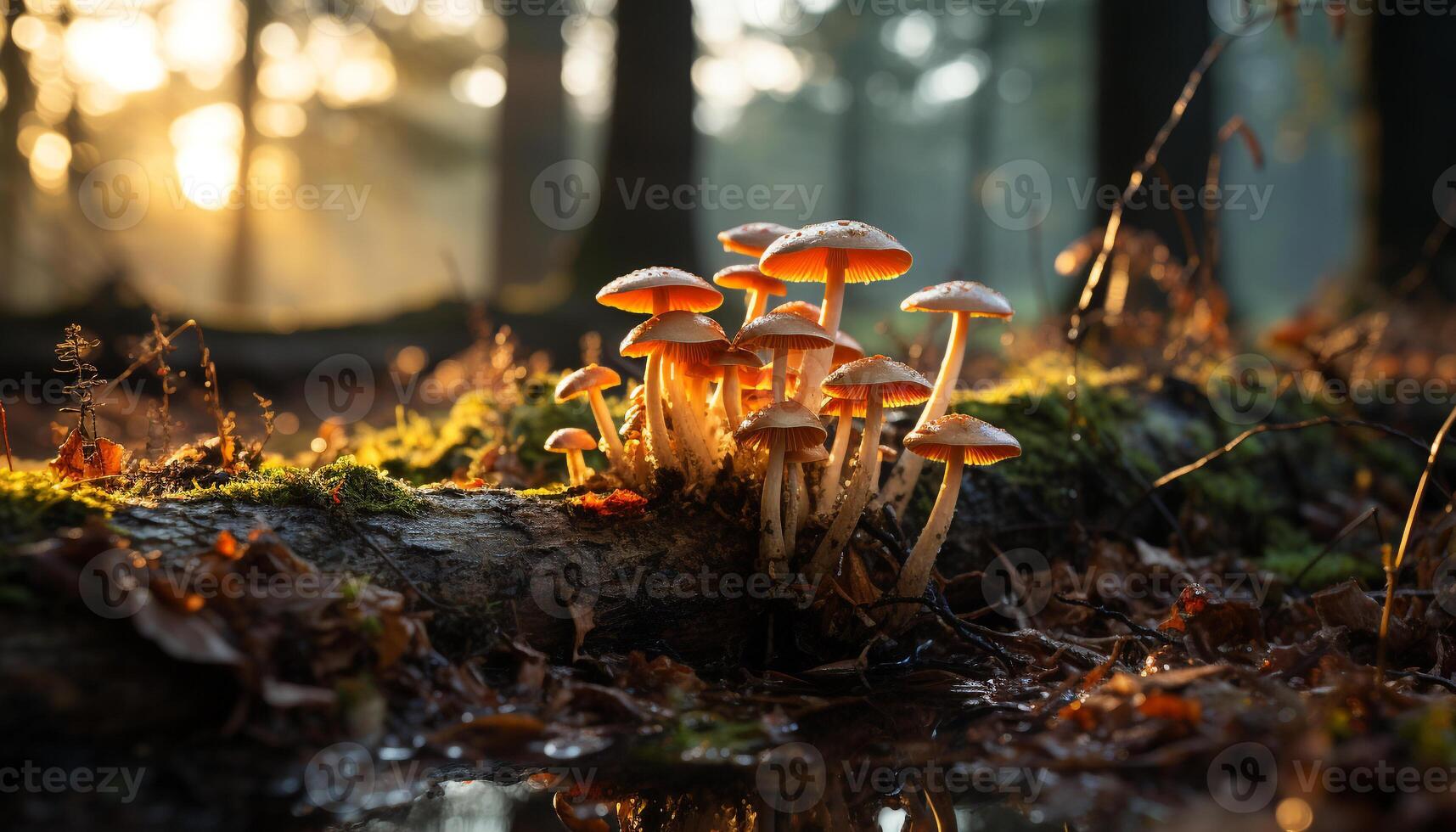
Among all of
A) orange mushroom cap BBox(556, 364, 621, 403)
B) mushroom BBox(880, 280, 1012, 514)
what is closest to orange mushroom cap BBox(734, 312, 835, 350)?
mushroom BBox(880, 280, 1012, 514)

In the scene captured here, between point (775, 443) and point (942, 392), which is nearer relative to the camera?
point (775, 443)

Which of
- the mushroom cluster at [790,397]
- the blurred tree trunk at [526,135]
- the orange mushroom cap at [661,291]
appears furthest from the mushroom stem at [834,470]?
the blurred tree trunk at [526,135]

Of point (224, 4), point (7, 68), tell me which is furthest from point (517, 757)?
point (224, 4)

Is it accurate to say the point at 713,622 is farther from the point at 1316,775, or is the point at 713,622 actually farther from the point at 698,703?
the point at 1316,775

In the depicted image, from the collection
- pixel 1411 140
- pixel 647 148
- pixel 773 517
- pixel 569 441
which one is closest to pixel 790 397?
pixel 773 517

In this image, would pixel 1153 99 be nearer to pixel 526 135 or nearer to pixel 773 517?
pixel 773 517

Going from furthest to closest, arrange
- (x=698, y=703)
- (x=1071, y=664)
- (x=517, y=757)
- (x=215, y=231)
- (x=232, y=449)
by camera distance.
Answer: (x=215, y=231), (x=232, y=449), (x=1071, y=664), (x=698, y=703), (x=517, y=757)
